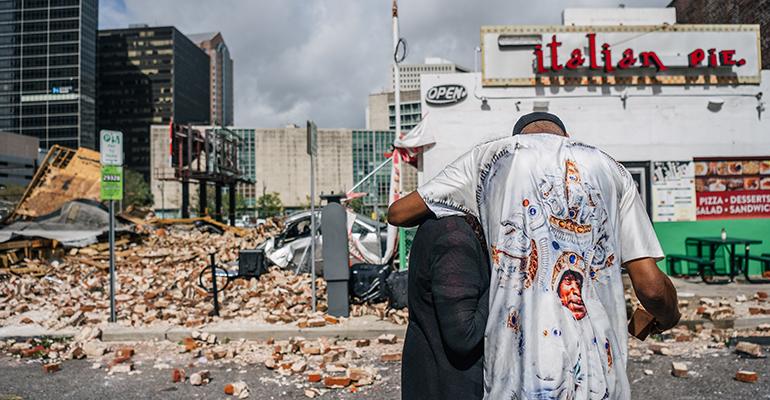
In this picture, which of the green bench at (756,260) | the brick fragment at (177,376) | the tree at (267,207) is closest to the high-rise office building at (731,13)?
the green bench at (756,260)

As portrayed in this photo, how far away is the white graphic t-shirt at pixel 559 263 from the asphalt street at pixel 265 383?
3632 millimetres

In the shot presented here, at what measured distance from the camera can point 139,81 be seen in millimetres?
147750

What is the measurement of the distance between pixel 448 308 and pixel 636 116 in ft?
39.7

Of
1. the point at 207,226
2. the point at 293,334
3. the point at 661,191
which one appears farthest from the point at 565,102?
the point at 207,226

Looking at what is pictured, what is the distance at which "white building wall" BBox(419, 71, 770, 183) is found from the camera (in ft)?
39.7

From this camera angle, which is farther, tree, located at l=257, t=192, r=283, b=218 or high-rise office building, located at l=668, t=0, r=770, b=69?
tree, located at l=257, t=192, r=283, b=218

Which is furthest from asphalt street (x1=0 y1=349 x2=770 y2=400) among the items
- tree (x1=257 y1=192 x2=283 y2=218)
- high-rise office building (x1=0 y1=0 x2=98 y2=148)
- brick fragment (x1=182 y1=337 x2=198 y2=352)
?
high-rise office building (x1=0 y1=0 x2=98 y2=148)

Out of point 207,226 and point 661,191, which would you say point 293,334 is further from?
point 207,226

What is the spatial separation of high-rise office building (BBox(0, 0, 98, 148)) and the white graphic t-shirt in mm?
136975

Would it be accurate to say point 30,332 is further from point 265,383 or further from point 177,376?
point 265,383

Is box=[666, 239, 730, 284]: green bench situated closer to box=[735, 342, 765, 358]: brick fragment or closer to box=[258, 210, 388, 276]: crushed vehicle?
box=[735, 342, 765, 358]: brick fragment

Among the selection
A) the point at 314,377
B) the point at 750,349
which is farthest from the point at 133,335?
the point at 750,349

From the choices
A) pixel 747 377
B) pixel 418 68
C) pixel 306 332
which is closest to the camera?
pixel 747 377

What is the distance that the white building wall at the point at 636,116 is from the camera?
12.1 metres
